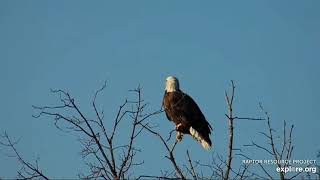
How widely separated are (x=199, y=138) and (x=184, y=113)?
0.51 metres

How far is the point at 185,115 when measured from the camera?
9117mm

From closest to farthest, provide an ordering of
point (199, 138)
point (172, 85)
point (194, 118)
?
1. point (199, 138)
2. point (194, 118)
3. point (172, 85)

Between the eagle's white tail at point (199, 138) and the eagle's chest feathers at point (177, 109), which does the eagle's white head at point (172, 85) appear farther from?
the eagle's white tail at point (199, 138)

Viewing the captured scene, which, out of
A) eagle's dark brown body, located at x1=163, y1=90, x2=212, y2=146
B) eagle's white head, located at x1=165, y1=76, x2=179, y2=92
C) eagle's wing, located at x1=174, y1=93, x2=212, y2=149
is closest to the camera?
eagle's wing, located at x1=174, y1=93, x2=212, y2=149

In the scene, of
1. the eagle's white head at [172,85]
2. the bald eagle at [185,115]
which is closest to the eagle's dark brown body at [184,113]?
the bald eagle at [185,115]

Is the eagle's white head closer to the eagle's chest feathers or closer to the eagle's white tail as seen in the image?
the eagle's chest feathers

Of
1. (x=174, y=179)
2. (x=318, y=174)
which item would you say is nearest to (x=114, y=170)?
(x=174, y=179)

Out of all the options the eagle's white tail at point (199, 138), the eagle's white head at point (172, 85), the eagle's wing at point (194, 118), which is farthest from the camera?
the eagle's white head at point (172, 85)

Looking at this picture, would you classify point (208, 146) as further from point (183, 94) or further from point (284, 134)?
point (284, 134)

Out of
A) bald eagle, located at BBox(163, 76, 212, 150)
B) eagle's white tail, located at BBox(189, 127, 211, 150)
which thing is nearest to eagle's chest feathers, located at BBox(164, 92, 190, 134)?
bald eagle, located at BBox(163, 76, 212, 150)

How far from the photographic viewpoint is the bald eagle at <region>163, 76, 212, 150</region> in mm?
8914

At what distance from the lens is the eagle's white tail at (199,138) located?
8.70 meters

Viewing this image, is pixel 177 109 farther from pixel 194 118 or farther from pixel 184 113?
pixel 194 118

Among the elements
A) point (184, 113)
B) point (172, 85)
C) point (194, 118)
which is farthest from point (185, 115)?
point (172, 85)
